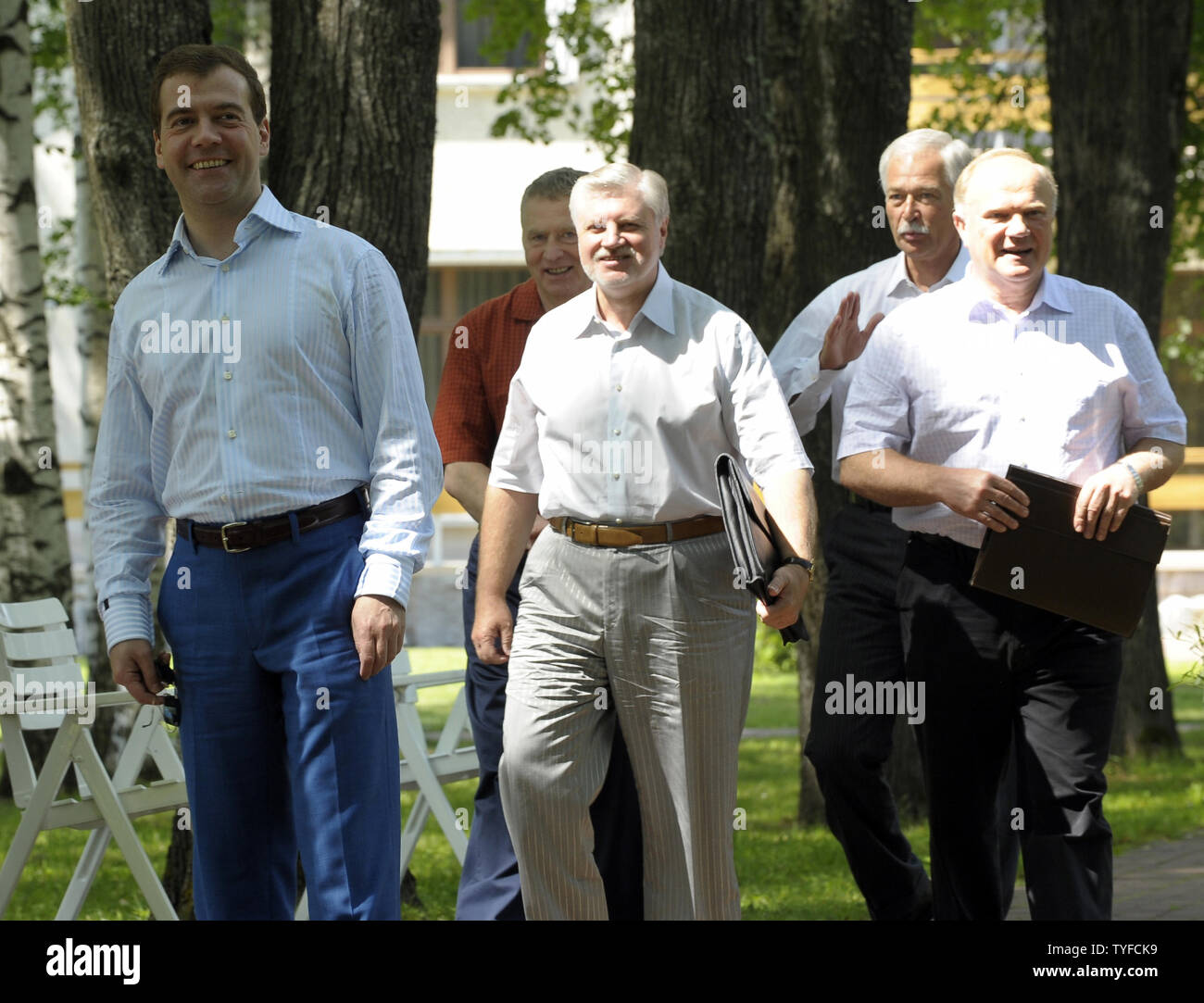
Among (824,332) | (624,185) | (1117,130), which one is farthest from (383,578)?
(1117,130)

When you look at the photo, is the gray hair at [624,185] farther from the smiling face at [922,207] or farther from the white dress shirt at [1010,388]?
the smiling face at [922,207]

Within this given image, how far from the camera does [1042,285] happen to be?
5367 mm

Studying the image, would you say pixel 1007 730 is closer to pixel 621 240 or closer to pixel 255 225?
pixel 621 240

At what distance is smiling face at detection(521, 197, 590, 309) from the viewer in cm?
591

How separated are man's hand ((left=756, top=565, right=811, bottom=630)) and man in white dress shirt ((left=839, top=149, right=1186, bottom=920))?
2.20ft

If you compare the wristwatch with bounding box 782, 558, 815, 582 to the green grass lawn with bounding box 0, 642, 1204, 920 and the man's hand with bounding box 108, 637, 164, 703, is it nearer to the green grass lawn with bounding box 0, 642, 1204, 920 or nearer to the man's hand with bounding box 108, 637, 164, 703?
the man's hand with bounding box 108, 637, 164, 703

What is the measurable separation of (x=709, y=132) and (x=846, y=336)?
2.29 meters

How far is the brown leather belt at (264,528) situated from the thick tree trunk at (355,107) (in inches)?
101

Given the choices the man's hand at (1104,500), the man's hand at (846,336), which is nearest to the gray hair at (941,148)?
the man's hand at (846,336)

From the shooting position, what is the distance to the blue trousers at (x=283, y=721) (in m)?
4.43

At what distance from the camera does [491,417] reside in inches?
243

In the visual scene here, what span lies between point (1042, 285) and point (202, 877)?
2.76 m
